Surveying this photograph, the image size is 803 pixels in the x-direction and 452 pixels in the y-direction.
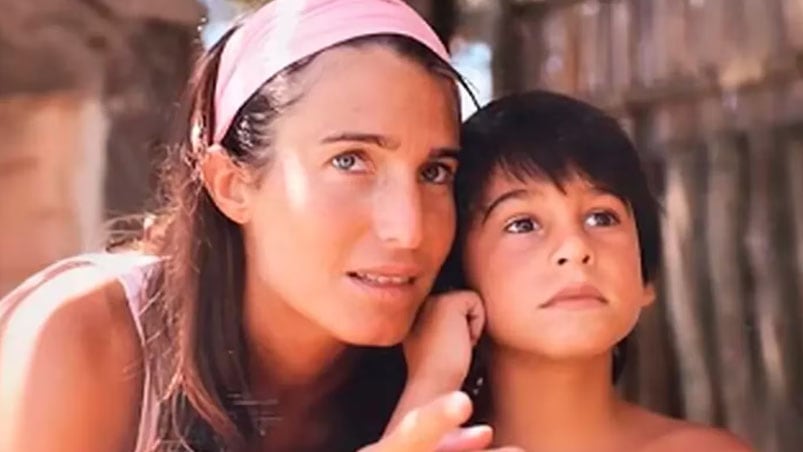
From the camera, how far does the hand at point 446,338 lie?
1824 millimetres

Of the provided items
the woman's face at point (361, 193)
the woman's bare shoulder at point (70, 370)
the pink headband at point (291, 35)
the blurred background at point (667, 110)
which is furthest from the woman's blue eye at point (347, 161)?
the blurred background at point (667, 110)

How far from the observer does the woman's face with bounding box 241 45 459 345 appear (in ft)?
5.70

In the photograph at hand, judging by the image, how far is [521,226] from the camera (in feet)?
5.98

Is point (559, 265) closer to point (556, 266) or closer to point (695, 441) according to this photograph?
point (556, 266)

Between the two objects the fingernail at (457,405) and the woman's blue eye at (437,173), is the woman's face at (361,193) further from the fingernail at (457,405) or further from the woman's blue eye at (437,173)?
the fingernail at (457,405)

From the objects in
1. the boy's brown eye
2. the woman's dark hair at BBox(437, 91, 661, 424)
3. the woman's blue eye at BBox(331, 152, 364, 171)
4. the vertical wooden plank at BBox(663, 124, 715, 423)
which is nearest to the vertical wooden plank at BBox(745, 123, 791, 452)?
the vertical wooden plank at BBox(663, 124, 715, 423)

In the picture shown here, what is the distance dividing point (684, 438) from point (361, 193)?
0.42m

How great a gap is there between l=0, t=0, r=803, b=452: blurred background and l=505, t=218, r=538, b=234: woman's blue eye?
522mm

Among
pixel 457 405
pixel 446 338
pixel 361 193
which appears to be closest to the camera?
pixel 457 405

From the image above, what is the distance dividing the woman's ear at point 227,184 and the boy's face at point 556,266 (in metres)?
0.23

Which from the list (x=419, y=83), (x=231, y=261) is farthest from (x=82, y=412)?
(x=419, y=83)

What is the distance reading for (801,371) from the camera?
242cm

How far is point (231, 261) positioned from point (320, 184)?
20 cm

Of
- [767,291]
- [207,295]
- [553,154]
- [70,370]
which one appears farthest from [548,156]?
[767,291]
